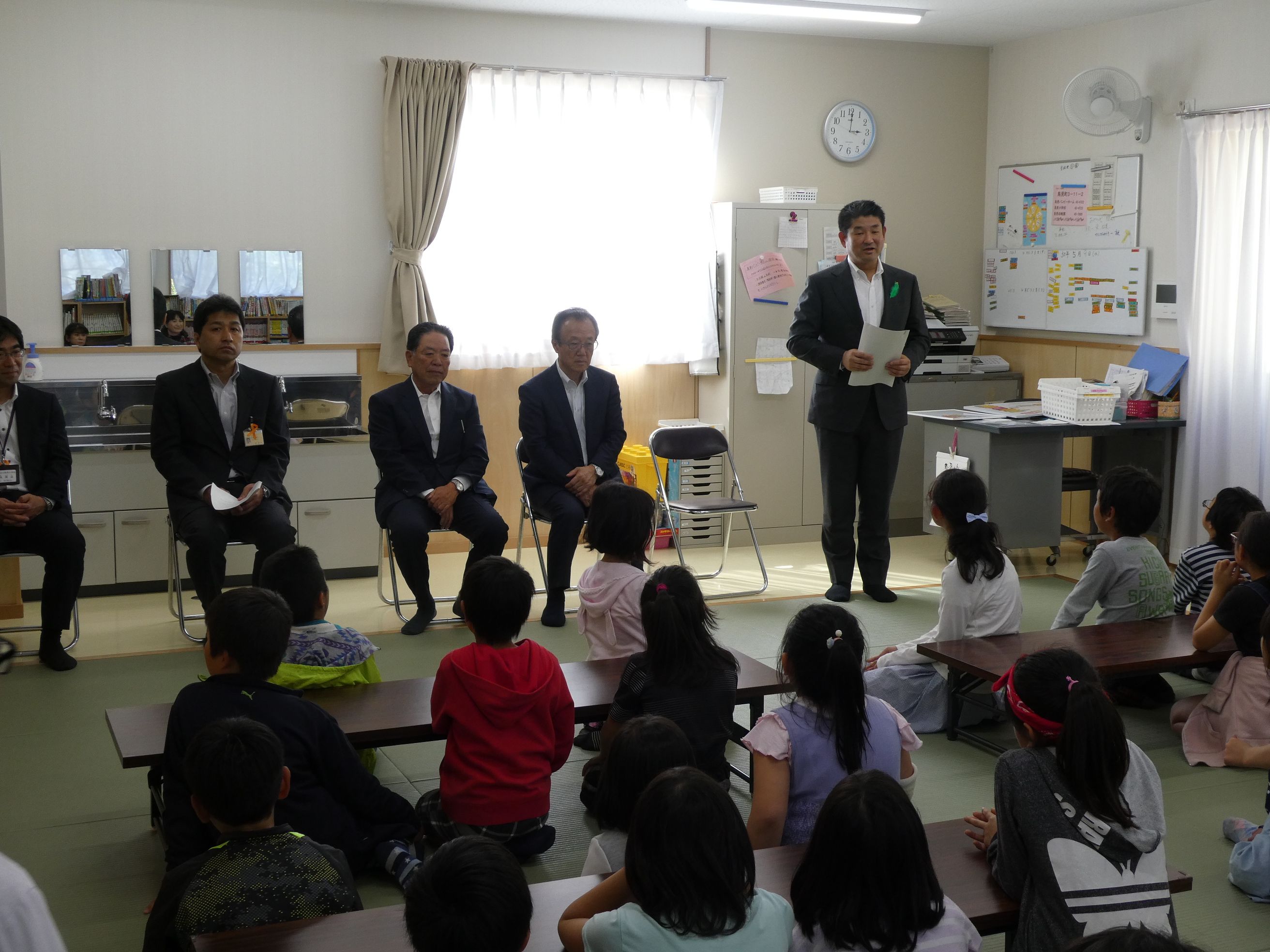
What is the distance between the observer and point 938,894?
182 cm

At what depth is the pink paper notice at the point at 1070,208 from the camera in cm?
686

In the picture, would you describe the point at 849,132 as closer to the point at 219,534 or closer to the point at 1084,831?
the point at 219,534

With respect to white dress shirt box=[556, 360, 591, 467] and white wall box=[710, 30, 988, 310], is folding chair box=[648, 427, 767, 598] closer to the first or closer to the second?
white dress shirt box=[556, 360, 591, 467]

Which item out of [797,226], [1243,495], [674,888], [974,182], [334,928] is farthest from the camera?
[974,182]

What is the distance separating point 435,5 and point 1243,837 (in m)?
5.26

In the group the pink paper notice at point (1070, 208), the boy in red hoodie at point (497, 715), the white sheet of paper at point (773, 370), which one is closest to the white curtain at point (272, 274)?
the white sheet of paper at point (773, 370)

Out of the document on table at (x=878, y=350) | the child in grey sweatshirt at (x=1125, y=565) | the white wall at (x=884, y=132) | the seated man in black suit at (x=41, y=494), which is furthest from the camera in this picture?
the white wall at (x=884, y=132)

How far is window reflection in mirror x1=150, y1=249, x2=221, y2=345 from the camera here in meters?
6.02

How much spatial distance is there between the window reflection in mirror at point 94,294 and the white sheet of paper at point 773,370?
10.8 feet

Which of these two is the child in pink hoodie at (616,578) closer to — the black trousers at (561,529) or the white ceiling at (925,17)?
the black trousers at (561,529)

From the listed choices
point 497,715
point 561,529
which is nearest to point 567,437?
point 561,529

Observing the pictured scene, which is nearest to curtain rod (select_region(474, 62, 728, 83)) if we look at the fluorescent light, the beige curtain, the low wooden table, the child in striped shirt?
the beige curtain

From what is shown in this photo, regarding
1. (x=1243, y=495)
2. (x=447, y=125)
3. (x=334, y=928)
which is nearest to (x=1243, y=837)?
(x=1243, y=495)

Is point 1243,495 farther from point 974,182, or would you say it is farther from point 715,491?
point 974,182
